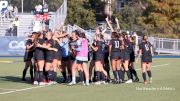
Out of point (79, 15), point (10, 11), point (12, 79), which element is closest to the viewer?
point (12, 79)

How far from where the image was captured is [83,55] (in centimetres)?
1845

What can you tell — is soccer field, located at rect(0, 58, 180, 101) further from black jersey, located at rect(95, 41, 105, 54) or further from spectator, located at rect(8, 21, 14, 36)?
spectator, located at rect(8, 21, 14, 36)

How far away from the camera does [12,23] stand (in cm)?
4525

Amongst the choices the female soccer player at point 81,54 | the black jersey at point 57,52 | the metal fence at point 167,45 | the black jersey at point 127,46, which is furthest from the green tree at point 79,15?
the female soccer player at point 81,54

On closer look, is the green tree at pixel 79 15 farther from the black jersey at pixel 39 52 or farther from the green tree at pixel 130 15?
the black jersey at pixel 39 52

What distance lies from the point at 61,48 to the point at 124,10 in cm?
4750

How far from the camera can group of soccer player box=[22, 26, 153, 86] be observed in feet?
60.9

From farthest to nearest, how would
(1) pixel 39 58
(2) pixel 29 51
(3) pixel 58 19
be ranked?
(3) pixel 58 19
(2) pixel 29 51
(1) pixel 39 58

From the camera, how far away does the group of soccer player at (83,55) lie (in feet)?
60.9

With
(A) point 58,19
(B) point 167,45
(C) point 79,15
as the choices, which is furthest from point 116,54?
Answer: (C) point 79,15

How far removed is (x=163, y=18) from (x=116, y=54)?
37643mm

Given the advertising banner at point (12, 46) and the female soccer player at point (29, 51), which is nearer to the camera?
the female soccer player at point (29, 51)

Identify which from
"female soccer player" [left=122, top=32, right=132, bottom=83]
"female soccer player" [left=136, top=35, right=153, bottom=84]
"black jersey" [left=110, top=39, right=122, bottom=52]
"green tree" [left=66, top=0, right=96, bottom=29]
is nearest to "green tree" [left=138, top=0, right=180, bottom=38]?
"green tree" [left=66, top=0, right=96, bottom=29]

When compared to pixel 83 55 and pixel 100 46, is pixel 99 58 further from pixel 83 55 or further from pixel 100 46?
pixel 83 55
